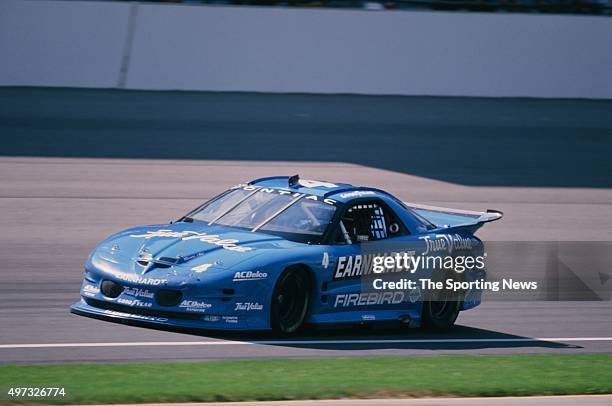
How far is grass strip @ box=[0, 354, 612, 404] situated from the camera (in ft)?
24.2

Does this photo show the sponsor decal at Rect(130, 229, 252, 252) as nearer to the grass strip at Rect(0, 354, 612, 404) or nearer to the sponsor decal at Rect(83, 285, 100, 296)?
the sponsor decal at Rect(83, 285, 100, 296)

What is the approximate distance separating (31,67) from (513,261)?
1166cm

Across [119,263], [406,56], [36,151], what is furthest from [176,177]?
[119,263]

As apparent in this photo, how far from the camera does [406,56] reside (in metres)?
24.4

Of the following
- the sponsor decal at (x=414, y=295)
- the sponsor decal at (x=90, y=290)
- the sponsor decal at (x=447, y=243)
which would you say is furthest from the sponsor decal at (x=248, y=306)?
the sponsor decal at (x=447, y=243)

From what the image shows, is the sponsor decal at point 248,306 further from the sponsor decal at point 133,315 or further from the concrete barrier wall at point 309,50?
the concrete barrier wall at point 309,50

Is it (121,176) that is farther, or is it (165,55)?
(165,55)

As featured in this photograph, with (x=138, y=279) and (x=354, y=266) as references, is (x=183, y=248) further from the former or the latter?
(x=354, y=266)

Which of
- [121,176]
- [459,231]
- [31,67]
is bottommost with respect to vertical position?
[459,231]

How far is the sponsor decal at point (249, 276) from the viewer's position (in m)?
9.27

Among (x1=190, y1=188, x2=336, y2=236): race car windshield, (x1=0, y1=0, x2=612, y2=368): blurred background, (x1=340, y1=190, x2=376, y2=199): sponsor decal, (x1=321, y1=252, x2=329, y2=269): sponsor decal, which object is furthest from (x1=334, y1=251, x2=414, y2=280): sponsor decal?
(x1=0, y1=0, x2=612, y2=368): blurred background

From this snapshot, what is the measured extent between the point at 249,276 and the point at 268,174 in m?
9.84

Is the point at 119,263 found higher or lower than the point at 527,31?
lower

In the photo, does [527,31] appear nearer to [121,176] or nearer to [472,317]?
[121,176]
